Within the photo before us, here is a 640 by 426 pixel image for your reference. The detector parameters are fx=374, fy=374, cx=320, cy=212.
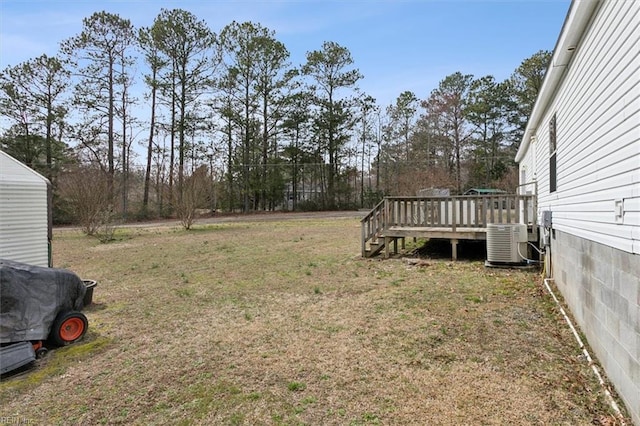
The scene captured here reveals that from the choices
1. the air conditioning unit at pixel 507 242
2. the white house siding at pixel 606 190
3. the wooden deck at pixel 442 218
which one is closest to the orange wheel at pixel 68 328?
the white house siding at pixel 606 190

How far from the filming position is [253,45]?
27578 mm

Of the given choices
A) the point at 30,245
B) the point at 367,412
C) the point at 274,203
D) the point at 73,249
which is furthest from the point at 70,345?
the point at 274,203

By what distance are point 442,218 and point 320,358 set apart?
6575mm

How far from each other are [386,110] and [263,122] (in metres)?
10.7

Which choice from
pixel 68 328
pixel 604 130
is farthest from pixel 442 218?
pixel 68 328

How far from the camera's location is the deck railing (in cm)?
782

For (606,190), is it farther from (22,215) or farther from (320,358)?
(22,215)

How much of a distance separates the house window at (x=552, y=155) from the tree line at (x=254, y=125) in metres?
18.3

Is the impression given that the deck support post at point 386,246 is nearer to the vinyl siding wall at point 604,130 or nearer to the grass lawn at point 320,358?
the grass lawn at point 320,358

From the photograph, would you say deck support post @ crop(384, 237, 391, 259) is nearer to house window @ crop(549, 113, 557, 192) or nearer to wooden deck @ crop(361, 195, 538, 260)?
wooden deck @ crop(361, 195, 538, 260)

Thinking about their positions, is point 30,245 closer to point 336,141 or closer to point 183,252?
point 183,252

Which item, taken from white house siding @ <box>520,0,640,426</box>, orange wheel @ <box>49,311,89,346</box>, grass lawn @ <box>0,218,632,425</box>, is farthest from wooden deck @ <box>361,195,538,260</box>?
orange wheel @ <box>49,311,89,346</box>

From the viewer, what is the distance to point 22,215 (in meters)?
6.29

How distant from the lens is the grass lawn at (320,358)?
8.05ft
